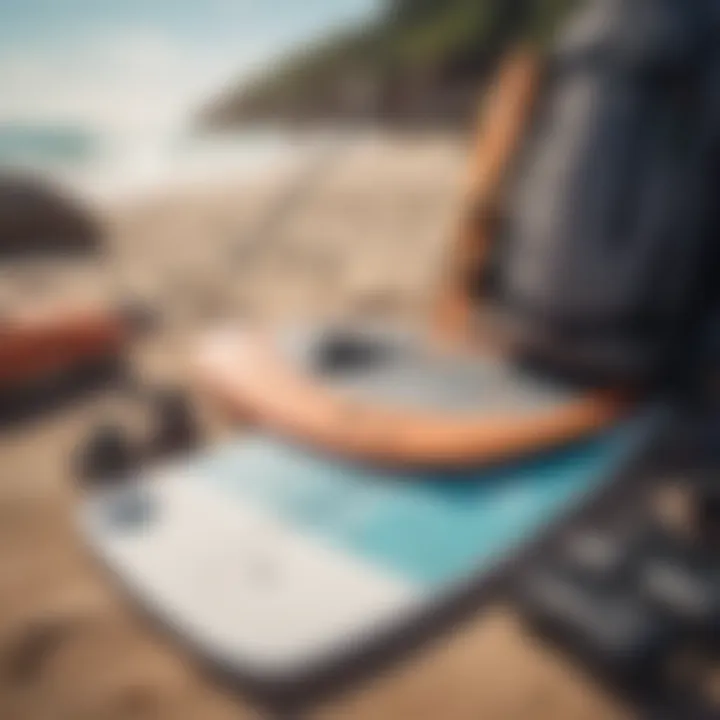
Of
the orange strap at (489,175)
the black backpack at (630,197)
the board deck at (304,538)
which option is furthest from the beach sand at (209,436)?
the black backpack at (630,197)

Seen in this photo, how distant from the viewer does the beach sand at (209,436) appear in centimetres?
136

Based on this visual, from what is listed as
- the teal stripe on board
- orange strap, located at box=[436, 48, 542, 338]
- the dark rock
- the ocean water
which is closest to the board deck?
the teal stripe on board

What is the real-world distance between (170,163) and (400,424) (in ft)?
13.4

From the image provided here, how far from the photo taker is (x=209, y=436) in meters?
2.34

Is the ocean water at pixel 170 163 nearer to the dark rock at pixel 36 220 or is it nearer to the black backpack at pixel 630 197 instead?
the dark rock at pixel 36 220

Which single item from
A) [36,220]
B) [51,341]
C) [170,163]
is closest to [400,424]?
[51,341]

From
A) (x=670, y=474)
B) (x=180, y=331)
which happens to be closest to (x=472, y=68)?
(x=180, y=331)

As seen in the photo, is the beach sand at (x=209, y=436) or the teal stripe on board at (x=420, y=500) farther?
the teal stripe on board at (x=420, y=500)

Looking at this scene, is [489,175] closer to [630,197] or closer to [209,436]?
[630,197]

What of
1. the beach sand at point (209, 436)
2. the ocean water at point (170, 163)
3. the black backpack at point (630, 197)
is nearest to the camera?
the beach sand at point (209, 436)

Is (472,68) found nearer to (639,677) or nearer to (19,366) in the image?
(19,366)

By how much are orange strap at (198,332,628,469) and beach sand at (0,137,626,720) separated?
32 centimetres

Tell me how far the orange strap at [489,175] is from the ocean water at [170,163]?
63.7 inches

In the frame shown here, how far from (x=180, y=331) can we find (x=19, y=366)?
828 millimetres
